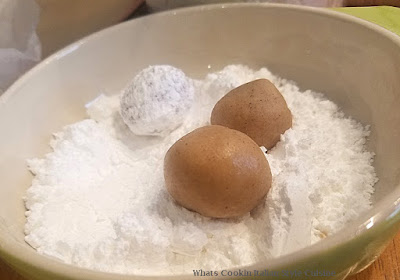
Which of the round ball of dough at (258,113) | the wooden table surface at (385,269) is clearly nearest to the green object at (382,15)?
the round ball of dough at (258,113)

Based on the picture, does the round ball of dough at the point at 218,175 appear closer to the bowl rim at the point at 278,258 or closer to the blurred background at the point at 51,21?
the bowl rim at the point at 278,258

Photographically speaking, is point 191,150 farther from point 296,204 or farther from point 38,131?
point 38,131

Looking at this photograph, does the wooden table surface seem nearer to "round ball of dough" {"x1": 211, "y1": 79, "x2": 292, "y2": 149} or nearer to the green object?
"round ball of dough" {"x1": 211, "y1": 79, "x2": 292, "y2": 149}

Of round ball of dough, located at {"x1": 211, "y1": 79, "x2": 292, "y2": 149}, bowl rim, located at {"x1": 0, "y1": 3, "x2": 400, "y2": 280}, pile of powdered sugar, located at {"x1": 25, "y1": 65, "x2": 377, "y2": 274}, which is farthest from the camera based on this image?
round ball of dough, located at {"x1": 211, "y1": 79, "x2": 292, "y2": 149}

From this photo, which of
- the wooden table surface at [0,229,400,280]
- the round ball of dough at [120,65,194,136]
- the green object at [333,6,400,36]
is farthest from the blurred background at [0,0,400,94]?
the wooden table surface at [0,229,400,280]

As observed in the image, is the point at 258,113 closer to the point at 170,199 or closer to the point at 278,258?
the point at 170,199

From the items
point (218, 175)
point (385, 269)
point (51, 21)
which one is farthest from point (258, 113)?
point (51, 21)
